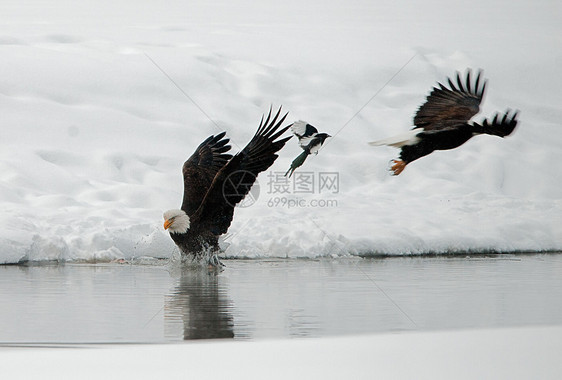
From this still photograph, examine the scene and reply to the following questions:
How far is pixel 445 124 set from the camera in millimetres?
8555

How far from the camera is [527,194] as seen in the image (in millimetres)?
15477

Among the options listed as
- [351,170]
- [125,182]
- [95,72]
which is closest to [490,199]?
[351,170]

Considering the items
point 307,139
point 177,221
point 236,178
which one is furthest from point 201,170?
point 307,139

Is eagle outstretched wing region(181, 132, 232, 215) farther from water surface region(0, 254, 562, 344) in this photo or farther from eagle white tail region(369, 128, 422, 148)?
eagle white tail region(369, 128, 422, 148)

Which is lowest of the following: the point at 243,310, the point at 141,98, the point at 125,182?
the point at 243,310

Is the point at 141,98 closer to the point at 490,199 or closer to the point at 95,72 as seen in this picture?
the point at 95,72

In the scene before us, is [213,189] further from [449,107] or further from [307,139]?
[449,107]

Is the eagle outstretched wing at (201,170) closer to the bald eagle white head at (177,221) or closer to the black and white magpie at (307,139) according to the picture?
the bald eagle white head at (177,221)

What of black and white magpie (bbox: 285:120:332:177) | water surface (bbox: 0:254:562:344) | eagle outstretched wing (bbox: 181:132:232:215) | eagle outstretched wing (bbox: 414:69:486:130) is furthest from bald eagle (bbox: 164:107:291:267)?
eagle outstretched wing (bbox: 414:69:486:130)

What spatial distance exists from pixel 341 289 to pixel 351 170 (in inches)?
326

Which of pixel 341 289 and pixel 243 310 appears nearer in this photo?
pixel 243 310

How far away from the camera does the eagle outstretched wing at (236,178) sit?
8797mm

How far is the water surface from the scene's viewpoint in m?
5.39

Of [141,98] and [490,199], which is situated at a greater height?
[141,98]
